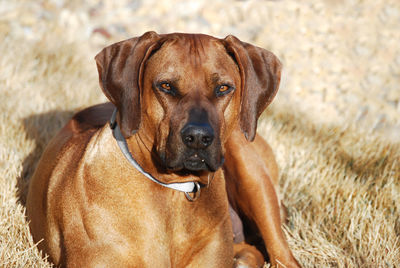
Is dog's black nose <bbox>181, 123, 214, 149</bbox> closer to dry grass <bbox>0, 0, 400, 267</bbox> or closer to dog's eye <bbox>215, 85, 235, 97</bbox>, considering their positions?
dog's eye <bbox>215, 85, 235, 97</bbox>

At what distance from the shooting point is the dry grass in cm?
407

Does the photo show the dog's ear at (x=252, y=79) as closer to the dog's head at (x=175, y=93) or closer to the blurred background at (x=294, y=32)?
the dog's head at (x=175, y=93)

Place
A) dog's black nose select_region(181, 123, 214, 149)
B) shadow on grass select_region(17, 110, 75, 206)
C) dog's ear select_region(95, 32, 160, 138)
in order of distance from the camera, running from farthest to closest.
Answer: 1. shadow on grass select_region(17, 110, 75, 206)
2. dog's ear select_region(95, 32, 160, 138)
3. dog's black nose select_region(181, 123, 214, 149)

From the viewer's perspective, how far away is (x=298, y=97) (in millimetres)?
8008

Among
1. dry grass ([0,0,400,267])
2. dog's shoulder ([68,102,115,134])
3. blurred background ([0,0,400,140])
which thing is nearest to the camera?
dog's shoulder ([68,102,115,134])

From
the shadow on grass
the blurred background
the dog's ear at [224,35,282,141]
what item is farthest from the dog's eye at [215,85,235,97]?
the blurred background

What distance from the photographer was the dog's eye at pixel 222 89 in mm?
3023

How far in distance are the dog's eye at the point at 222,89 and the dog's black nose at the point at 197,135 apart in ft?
0.91

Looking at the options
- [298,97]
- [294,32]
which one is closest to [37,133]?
[298,97]

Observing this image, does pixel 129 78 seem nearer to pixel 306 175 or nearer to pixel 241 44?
pixel 241 44

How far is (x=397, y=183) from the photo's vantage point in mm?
4531

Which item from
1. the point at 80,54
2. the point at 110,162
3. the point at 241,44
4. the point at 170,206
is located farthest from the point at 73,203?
the point at 80,54

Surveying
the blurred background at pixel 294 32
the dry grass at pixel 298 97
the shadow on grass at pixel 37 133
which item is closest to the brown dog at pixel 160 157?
the dry grass at pixel 298 97

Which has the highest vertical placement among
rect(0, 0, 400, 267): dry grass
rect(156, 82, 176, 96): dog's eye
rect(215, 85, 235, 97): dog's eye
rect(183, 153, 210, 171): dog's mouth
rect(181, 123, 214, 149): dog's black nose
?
rect(156, 82, 176, 96): dog's eye
